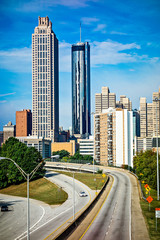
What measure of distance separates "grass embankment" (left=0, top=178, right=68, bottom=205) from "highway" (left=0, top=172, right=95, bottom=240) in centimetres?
260

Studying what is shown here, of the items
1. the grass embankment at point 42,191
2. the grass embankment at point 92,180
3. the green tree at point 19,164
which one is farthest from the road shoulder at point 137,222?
the green tree at point 19,164

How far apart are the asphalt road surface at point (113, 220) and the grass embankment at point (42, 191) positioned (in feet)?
51.3

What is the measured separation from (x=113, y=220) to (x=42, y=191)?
190 ft

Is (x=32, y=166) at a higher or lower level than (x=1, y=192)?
higher

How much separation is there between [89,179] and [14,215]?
52870 millimetres

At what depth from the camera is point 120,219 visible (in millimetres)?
A: 54656

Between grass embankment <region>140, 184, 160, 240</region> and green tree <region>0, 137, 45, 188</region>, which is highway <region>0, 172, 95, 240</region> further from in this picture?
green tree <region>0, 137, 45, 188</region>

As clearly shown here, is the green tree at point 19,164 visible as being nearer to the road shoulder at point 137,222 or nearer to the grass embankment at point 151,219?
the road shoulder at point 137,222

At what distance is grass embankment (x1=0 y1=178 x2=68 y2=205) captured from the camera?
307ft

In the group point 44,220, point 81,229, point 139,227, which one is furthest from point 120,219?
point 44,220

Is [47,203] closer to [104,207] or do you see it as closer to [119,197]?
[119,197]

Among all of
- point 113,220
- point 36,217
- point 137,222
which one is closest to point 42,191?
point 36,217

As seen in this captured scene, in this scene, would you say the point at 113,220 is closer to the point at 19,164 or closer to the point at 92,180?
the point at 92,180

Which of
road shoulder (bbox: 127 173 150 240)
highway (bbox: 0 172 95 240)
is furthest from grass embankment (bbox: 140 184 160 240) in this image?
highway (bbox: 0 172 95 240)
